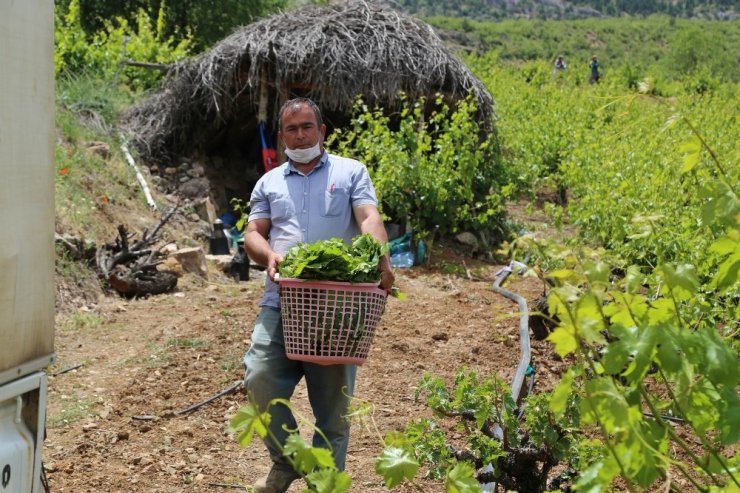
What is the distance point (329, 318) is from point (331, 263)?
20 cm

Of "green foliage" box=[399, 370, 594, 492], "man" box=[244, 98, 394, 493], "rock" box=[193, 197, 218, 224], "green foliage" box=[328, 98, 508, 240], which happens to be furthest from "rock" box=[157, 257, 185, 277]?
"green foliage" box=[399, 370, 594, 492]

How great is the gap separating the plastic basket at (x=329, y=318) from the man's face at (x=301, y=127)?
729 mm

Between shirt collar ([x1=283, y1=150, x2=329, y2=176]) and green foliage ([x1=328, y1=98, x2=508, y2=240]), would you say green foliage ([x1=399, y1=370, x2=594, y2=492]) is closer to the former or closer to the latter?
shirt collar ([x1=283, y1=150, x2=329, y2=176])

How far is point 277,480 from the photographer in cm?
395

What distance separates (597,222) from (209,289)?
399 centimetres

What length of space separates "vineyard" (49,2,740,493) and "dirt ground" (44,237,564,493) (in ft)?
0.13

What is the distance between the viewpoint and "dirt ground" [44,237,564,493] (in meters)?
5.09

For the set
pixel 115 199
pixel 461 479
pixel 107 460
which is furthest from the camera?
pixel 115 199

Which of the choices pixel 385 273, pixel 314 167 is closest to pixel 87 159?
pixel 314 167

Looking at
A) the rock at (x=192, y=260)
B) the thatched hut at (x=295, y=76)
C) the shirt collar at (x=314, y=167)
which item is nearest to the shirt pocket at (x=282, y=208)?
the shirt collar at (x=314, y=167)

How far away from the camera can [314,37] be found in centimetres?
1244

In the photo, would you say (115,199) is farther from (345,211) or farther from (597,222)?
(345,211)

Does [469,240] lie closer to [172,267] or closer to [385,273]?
[172,267]

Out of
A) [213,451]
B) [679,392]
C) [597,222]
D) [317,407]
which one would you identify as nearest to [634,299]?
[679,392]
